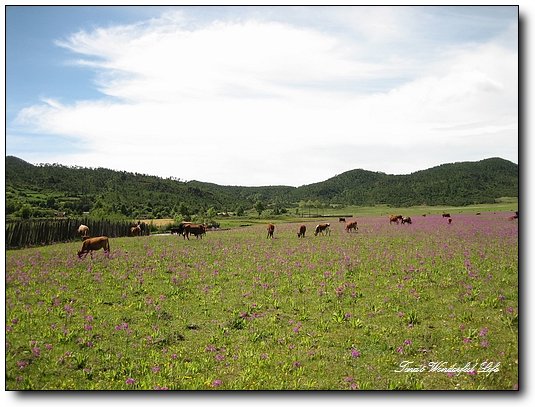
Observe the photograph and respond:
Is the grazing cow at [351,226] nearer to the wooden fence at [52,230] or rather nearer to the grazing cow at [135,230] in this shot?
the grazing cow at [135,230]

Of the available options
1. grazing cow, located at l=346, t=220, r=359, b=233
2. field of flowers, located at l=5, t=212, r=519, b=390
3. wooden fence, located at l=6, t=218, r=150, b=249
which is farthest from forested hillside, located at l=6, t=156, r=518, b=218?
grazing cow, located at l=346, t=220, r=359, b=233

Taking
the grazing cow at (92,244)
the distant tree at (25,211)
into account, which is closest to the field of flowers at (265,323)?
the grazing cow at (92,244)

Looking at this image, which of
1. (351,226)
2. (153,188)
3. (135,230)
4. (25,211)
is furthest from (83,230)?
(351,226)

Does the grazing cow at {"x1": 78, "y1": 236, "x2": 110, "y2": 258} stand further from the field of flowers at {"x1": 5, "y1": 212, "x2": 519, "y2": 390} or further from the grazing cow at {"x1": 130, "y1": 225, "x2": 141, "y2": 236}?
the grazing cow at {"x1": 130, "y1": 225, "x2": 141, "y2": 236}

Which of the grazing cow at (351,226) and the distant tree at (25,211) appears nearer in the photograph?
the distant tree at (25,211)

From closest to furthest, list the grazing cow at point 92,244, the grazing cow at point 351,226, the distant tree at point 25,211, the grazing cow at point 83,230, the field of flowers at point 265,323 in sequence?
the field of flowers at point 265,323
the distant tree at point 25,211
the grazing cow at point 83,230
the grazing cow at point 92,244
the grazing cow at point 351,226

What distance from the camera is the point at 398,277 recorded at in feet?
32.5

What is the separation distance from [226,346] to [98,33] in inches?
321

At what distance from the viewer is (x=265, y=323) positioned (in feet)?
26.1

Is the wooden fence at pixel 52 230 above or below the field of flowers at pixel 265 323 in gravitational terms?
above

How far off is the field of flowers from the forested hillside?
1.02 m

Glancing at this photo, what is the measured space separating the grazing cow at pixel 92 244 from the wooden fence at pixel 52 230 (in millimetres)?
148

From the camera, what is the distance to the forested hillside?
8727mm

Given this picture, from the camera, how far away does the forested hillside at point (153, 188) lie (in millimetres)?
8727
